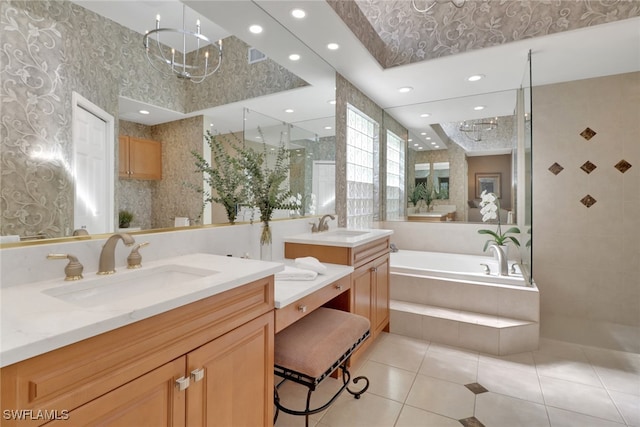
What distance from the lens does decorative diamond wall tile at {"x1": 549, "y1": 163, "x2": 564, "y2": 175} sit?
10.6ft

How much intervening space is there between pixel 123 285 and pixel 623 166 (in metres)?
4.18

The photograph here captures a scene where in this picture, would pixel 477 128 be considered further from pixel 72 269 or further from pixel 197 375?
pixel 72 269

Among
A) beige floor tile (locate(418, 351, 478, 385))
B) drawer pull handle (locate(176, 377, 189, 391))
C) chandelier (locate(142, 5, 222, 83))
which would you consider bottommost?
beige floor tile (locate(418, 351, 478, 385))

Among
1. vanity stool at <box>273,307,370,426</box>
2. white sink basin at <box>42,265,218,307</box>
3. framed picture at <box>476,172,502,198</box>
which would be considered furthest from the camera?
framed picture at <box>476,172,502,198</box>

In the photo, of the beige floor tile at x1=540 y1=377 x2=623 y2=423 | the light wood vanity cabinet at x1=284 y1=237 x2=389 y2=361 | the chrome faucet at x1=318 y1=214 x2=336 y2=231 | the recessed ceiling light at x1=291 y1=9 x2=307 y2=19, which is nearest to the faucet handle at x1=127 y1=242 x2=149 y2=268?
the light wood vanity cabinet at x1=284 y1=237 x2=389 y2=361

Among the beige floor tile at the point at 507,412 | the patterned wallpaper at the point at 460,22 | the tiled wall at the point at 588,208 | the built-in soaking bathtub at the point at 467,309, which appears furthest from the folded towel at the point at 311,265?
the tiled wall at the point at 588,208

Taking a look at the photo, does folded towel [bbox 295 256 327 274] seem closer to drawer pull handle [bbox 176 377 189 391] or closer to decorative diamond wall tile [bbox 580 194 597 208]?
drawer pull handle [bbox 176 377 189 391]

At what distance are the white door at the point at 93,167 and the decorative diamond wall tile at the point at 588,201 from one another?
4019mm

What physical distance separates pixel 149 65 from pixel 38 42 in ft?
1.29

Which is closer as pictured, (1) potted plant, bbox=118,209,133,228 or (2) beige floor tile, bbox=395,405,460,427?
(1) potted plant, bbox=118,209,133,228

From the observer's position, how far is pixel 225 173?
1.74 metres

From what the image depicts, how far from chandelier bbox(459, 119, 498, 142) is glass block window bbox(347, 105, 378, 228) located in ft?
3.75

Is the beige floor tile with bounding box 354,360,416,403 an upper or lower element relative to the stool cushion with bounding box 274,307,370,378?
lower

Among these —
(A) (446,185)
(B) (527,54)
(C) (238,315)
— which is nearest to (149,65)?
(C) (238,315)
